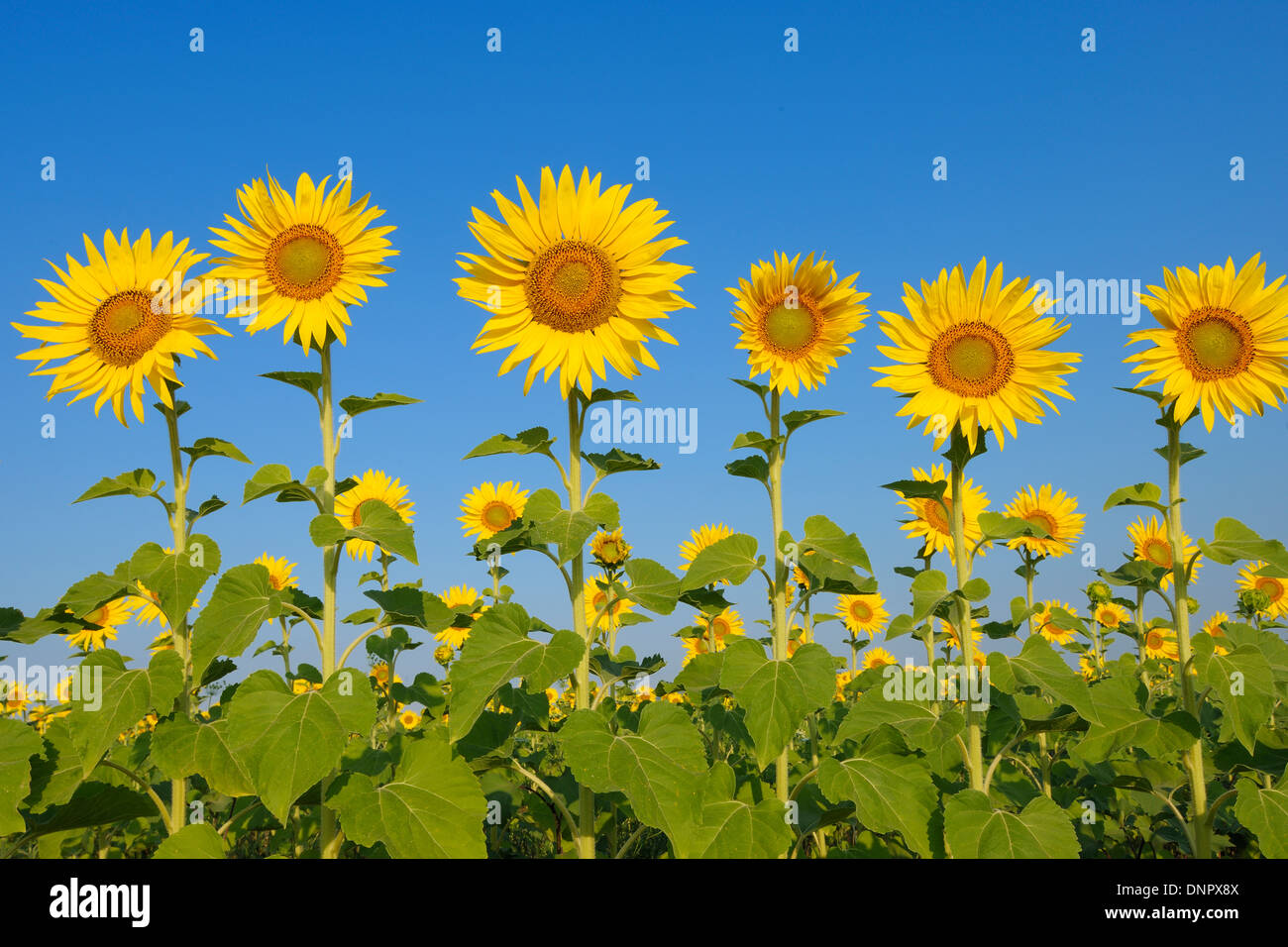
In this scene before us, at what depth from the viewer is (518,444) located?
195 inches

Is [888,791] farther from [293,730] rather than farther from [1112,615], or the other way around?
[1112,615]

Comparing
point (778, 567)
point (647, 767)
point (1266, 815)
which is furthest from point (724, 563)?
point (1266, 815)

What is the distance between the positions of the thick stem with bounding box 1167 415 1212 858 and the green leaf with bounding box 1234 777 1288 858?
29 centimetres

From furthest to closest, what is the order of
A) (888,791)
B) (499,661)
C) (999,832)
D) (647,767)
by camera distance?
1. (888,791)
2. (999,832)
3. (499,661)
4. (647,767)

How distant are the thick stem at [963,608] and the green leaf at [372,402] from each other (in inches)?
128

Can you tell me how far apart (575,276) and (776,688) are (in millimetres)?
2650

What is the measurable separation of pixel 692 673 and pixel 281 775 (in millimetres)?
2453

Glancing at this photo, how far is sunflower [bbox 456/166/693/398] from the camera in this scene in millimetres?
5172

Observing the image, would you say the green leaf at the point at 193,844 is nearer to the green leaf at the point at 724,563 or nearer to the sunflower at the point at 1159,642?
the green leaf at the point at 724,563

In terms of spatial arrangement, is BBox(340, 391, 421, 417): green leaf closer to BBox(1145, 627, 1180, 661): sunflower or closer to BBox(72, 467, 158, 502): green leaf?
BBox(72, 467, 158, 502): green leaf

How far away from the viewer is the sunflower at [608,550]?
8.31m
